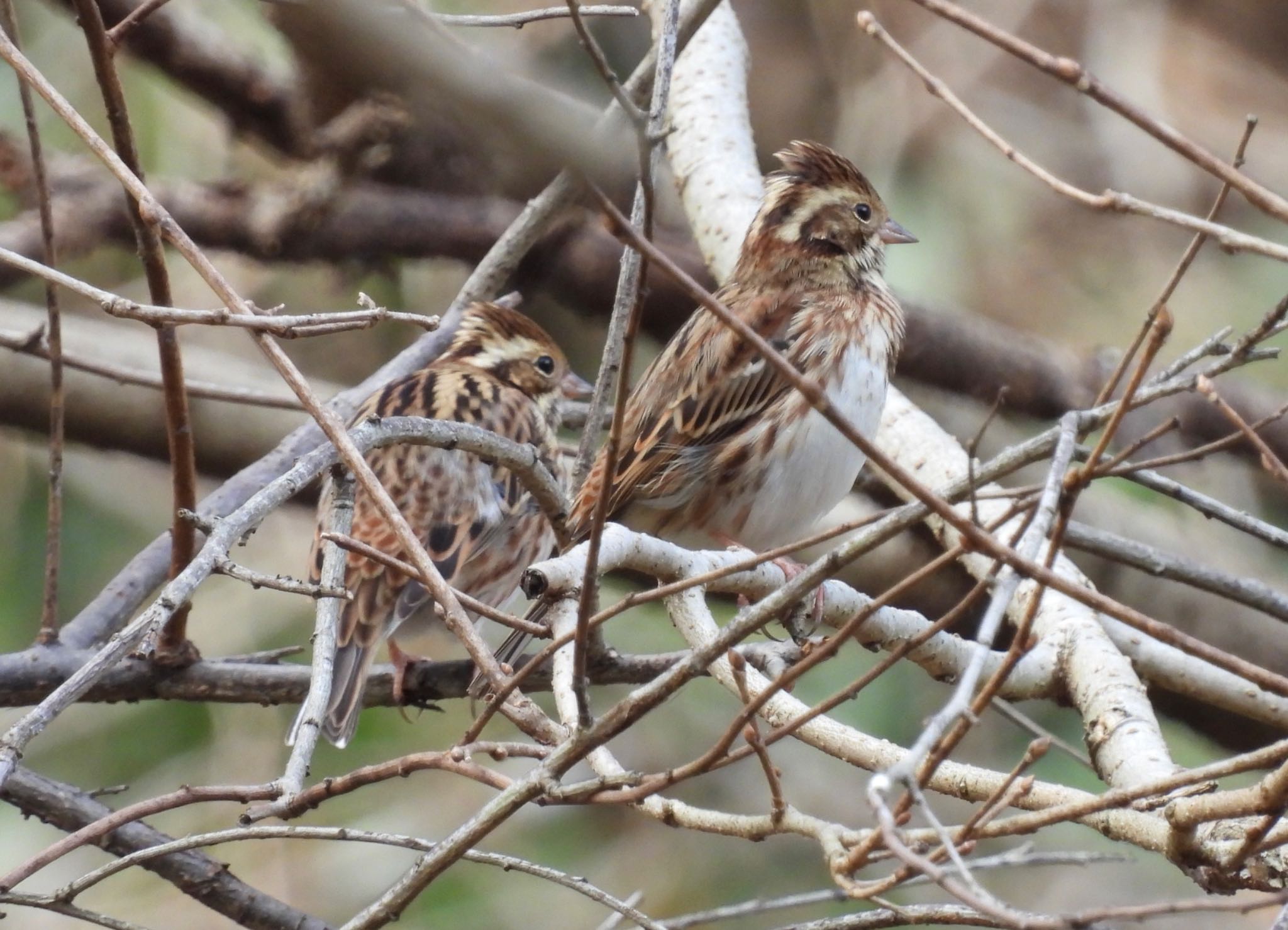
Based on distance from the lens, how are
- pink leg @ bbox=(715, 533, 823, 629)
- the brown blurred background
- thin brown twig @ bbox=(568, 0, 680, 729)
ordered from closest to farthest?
thin brown twig @ bbox=(568, 0, 680, 729)
pink leg @ bbox=(715, 533, 823, 629)
the brown blurred background

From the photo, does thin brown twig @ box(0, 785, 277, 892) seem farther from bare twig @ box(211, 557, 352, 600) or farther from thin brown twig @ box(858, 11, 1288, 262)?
thin brown twig @ box(858, 11, 1288, 262)

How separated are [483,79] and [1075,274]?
8.55 meters

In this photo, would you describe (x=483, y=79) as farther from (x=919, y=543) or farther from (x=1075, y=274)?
(x=1075, y=274)

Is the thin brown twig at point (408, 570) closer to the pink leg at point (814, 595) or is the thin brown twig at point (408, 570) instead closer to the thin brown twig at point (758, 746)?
the thin brown twig at point (758, 746)

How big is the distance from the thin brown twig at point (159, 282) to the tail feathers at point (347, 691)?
1.13 meters

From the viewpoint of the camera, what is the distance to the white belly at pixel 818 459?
13.8 ft

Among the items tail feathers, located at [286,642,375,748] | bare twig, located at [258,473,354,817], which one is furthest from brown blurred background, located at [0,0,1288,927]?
bare twig, located at [258,473,354,817]

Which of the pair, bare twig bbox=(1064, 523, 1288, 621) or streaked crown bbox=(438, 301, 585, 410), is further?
streaked crown bbox=(438, 301, 585, 410)

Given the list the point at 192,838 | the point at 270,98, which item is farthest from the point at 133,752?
the point at 192,838

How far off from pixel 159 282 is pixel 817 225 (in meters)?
2.40

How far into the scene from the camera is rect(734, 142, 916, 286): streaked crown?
15.3 ft

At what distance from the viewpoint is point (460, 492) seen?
5.05 m

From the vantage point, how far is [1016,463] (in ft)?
7.17

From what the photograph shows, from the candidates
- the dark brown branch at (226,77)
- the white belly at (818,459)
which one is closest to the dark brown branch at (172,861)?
the white belly at (818,459)
